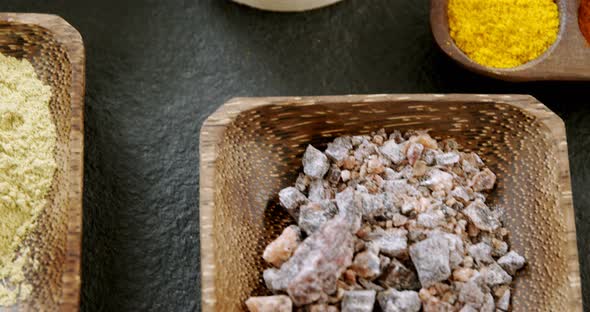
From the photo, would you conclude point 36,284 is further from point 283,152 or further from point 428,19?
point 428,19

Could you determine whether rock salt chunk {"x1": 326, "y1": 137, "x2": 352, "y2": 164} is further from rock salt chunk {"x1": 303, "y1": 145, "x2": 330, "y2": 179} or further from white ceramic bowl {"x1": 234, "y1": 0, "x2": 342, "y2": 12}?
white ceramic bowl {"x1": 234, "y1": 0, "x2": 342, "y2": 12}

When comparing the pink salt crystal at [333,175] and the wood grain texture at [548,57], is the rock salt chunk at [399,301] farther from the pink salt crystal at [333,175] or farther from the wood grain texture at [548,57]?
the wood grain texture at [548,57]

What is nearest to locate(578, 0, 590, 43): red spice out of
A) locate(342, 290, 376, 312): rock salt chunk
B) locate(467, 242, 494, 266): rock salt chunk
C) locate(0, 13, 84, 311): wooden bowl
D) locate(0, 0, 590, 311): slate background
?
locate(0, 0, 590, 311): slate background

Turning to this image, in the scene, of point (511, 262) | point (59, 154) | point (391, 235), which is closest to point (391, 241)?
point (391, 235)

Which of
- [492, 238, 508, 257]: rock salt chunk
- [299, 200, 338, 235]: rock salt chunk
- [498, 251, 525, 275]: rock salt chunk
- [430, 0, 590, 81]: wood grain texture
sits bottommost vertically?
[498, 251, 525, 275]: rock salt chunk

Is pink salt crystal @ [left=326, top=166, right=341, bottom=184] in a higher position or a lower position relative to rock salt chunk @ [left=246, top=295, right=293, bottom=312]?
higher

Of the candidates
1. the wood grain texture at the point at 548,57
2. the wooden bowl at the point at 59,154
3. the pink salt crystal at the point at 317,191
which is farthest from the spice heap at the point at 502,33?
the wooden bowl at the point at 59,154
